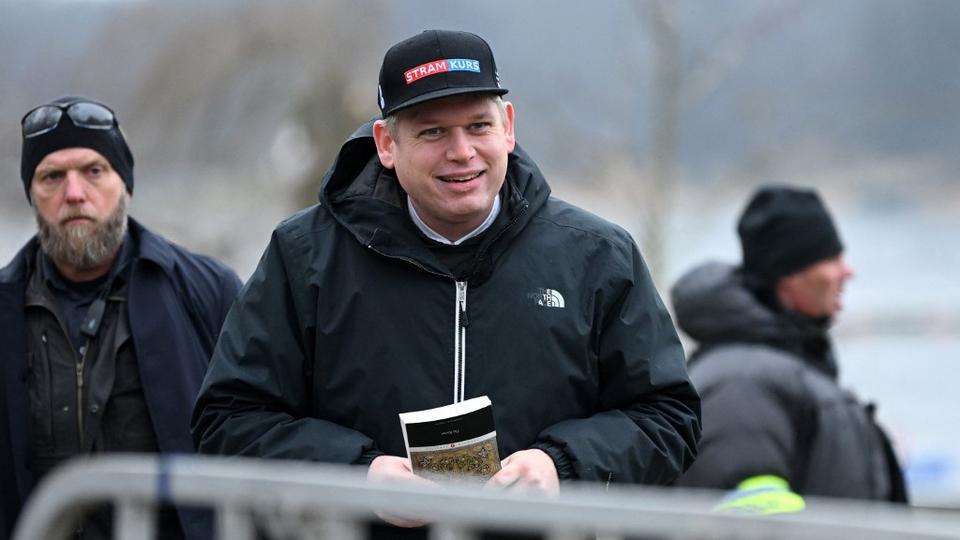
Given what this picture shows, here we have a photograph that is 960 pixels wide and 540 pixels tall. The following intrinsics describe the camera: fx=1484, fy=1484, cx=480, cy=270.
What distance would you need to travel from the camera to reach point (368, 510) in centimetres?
200

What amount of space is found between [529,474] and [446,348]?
1.09 ft

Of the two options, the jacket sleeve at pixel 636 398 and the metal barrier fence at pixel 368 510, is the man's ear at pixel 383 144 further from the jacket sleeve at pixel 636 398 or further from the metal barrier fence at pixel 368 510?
the metal barrier fence at pixel 368 510

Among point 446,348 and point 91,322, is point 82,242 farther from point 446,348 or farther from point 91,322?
point 446,348

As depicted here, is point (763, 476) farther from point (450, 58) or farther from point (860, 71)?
point (860, 71)

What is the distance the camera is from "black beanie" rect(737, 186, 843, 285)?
205 inches

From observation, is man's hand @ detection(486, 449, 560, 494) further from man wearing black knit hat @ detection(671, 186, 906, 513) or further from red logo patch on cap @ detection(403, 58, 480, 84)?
man wearing black knit hat @ detection(671, 186, 906, 513)

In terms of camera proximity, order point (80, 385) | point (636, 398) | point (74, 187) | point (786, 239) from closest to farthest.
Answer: point (636, 398)
point (80, 385)
point (74, 187)
point (786, 239)

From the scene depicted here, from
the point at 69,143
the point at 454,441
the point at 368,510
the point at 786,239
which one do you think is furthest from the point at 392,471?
the point at 786,239

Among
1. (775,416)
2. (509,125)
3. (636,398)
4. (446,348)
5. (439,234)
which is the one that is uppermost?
(509,125)

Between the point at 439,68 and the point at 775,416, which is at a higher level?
the point at 439,68

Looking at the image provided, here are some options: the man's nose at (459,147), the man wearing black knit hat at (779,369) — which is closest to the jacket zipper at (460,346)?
the man's nose at (459,147)

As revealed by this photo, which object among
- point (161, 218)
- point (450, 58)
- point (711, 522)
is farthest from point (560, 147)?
point (711, 522)

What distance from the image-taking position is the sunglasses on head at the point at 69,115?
14.5ft

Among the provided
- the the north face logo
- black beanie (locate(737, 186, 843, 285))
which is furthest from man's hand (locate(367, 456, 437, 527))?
black beanie (locate(737, 186, 843, 285))
